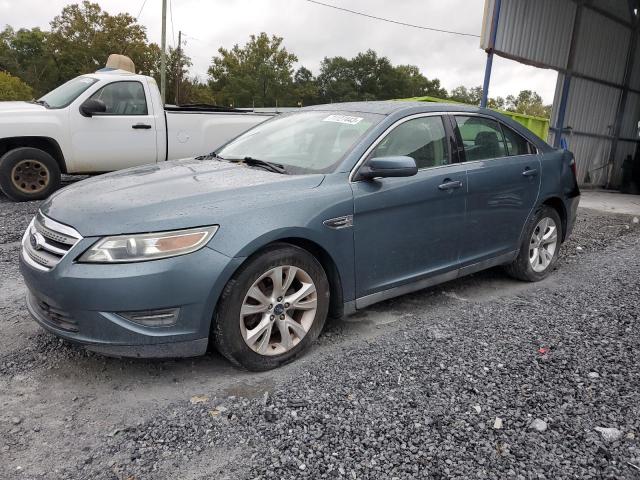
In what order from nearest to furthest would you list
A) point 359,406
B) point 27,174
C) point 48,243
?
point 359,406
point 48,243
point 27,174

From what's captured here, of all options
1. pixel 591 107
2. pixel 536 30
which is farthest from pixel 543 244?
pixel 591 107

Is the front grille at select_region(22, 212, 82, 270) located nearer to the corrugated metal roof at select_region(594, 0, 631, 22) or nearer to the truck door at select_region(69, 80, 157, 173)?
the truck door at select_region(69, 80, 157, 173)

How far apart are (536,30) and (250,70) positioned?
139 ft

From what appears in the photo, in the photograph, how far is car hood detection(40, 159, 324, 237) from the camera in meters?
2.66

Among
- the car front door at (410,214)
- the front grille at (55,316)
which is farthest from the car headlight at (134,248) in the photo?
the car front door at (410,214)

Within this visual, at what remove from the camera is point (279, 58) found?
51156mm

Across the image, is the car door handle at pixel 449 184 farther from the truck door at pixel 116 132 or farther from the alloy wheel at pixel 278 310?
the truck door at pixel 116 132

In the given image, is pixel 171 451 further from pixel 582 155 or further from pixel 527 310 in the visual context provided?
pixel 582 155

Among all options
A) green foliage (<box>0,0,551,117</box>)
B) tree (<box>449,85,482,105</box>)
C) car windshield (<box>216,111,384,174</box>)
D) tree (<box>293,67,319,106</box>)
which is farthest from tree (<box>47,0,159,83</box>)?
tree (<box>449,85,482,105</box>)

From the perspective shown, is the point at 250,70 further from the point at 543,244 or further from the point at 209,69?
the point at 543,244

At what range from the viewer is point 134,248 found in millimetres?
2598

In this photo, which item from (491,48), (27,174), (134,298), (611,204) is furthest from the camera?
(611,204)

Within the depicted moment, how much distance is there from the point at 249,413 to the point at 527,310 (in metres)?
2.54

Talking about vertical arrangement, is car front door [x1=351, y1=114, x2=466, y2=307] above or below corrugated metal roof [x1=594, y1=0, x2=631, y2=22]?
below
